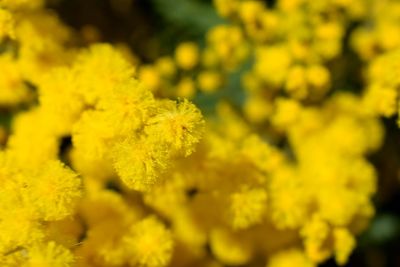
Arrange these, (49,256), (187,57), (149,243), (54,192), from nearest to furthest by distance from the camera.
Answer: (49,256) < (54,192) < (149,243) < (187,57)

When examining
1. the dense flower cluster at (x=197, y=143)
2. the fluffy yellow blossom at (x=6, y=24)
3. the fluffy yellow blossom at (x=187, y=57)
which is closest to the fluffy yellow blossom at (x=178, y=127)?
the dense flower cluster at (x=197, y=143)

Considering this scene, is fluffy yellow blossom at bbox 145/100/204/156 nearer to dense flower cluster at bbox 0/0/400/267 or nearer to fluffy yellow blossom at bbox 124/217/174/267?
dense flower cluster at bbox 0/0/400/267

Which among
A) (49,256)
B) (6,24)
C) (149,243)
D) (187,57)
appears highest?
(187,57)

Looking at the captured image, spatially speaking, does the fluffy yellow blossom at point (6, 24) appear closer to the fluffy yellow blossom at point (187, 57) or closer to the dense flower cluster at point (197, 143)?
the dense flower cluster at point (197, 143)

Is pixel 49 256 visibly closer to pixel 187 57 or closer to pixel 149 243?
pixel 149 243

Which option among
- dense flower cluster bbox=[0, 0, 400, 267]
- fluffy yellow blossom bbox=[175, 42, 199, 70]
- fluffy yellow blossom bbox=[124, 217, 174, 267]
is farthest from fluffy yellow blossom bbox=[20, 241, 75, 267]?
fluffy yellow blossom bbox=[175, 42, 199, 70]

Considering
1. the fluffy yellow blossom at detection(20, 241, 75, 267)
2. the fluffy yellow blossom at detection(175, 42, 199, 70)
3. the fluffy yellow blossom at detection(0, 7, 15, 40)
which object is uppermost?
the fluffy yellow blossom at detection(175, 42, 199, 70)

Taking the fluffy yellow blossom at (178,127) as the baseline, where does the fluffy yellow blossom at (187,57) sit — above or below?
above

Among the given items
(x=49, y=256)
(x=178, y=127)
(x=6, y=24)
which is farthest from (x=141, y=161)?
(x=6, y=24)

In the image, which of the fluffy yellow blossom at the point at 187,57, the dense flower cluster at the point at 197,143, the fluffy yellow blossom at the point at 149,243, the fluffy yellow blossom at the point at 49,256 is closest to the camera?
the fluffy yellow blossom at the point at 49,256

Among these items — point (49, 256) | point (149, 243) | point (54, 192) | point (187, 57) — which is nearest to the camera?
point (49, 256)
